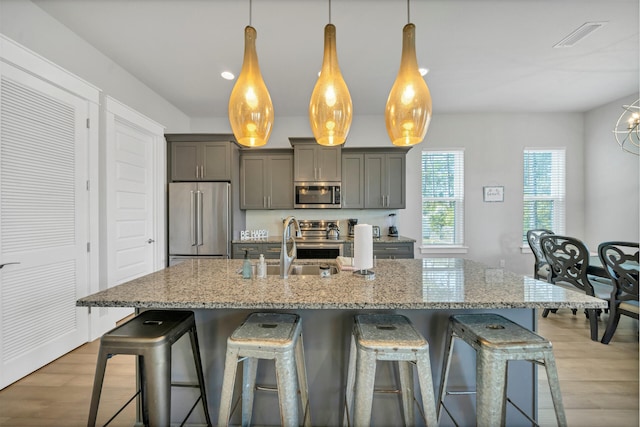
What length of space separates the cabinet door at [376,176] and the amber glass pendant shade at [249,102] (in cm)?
290

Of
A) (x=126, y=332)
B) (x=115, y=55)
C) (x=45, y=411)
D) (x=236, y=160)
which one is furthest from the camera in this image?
(x=236, y=160)

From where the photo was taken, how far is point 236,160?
4168 mm

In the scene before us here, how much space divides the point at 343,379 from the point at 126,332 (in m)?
1.14

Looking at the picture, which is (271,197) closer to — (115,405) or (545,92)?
(115,405)

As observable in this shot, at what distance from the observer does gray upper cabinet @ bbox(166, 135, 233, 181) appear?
12.9 feet

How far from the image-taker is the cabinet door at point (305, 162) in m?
4.16

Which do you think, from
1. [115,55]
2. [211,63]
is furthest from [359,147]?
[115,55]

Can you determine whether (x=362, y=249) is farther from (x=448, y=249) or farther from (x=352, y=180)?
(x=448, y=249)

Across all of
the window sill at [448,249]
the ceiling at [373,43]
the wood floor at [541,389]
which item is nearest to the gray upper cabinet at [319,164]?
the ceiling at [373,43]

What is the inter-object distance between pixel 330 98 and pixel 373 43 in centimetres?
168

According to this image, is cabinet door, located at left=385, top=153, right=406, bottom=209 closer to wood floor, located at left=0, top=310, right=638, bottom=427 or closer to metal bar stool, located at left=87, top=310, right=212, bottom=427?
wood floor, located at left=0, top=310, right=638, bottom=427

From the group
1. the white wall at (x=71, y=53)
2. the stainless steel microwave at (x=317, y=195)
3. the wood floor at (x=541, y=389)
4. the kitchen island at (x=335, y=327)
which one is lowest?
the wood floor at (x=541, y=389)

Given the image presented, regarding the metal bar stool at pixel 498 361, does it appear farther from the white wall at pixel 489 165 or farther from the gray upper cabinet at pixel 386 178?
the white wall at pixel 489 165

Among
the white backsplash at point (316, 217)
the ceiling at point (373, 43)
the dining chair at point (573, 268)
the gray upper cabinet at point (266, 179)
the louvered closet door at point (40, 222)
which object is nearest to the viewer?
the louvered closet door at point (40, 222)
